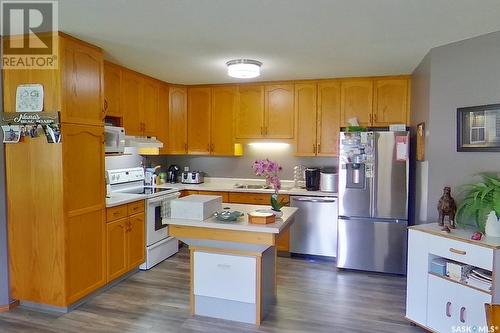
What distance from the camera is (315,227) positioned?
4469 mm

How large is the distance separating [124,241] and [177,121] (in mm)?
2123

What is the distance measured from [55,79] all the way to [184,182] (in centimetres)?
278

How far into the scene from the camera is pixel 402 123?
4398 millimetres

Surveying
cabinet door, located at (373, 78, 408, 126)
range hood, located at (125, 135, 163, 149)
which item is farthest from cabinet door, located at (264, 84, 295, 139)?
range hood, located at (125, 135, 163, 149)

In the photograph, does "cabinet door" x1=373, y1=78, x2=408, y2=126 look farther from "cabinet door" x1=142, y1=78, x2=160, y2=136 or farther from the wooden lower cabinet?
the wooden lower cabinet

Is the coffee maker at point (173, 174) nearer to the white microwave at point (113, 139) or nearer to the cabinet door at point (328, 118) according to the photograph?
the white microwave at point (113, 139)

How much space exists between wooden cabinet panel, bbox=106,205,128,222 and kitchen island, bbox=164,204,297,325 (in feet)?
3.05

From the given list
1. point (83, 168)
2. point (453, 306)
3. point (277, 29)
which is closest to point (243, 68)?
point (277, 29)

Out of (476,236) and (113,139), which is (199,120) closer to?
(113,139)

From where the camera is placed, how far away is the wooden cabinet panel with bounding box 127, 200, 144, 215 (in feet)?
12.4

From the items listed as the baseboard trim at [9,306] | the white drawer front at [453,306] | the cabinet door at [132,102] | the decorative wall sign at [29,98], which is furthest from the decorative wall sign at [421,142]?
the baseboard trim at [9,306]

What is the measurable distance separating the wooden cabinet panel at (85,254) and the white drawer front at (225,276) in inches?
40.3

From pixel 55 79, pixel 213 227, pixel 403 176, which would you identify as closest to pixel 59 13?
pixel 55 79

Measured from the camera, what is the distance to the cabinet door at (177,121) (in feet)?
16.9
